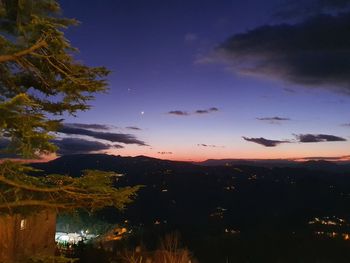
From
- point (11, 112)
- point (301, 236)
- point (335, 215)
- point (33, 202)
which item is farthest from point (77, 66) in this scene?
point (335, 215)

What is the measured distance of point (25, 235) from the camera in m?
8.93

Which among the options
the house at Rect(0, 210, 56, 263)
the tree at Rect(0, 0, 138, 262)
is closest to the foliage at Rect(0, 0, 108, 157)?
the tree at Rect(0, 0, 138, 262)

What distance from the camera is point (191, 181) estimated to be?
133 metres

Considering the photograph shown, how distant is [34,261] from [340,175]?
620ft

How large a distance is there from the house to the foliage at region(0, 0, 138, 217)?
239 centimetres

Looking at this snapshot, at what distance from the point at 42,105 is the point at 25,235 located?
4981mm

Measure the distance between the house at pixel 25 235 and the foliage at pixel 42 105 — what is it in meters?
2.39

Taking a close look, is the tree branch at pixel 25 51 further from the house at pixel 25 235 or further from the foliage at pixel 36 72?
the house at pixel 25 235

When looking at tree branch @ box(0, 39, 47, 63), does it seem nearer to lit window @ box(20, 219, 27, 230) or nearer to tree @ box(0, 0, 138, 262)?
tree @ box(0, 0, 138, 262)

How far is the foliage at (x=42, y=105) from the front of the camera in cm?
404

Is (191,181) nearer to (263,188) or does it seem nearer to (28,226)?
(263,188)

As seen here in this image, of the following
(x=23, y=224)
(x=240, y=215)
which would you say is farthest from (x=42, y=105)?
(x=240, y=215)

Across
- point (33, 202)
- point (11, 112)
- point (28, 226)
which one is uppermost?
point (11, 112)

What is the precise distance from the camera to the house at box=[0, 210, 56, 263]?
791 centimetres
